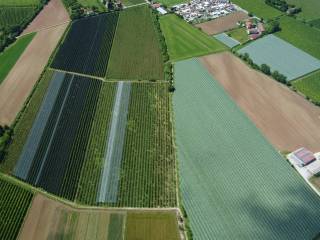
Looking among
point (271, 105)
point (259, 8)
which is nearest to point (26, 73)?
point (271, 105)

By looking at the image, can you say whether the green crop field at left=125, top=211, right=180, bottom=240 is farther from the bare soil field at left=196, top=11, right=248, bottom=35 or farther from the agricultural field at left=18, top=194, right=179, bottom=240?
the bare soil field at left=196, top=11, right=248, bottom=35

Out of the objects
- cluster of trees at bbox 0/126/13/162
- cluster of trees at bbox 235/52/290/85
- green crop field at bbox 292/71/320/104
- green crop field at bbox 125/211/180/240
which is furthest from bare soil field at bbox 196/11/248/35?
green crop field at bbox 125/211/180/240

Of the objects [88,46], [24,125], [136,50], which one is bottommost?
[24,125]

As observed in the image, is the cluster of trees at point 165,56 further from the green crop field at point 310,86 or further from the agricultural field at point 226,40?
the green crop field at point 310,86

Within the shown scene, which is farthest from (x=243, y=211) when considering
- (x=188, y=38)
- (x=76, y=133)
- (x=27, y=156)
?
(x=188, y=38)

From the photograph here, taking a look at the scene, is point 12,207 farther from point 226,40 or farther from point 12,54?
point 226,40

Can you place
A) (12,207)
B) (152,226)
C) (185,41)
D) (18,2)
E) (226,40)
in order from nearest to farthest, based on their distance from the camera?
1. (152,226)
2. (12,207)
3. (185,41)
4. (226,40)
5. (18,2)

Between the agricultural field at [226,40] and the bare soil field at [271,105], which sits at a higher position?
the agricultural field at [226,40]

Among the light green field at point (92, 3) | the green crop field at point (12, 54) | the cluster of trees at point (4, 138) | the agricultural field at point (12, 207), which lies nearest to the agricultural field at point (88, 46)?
the light green field at point (92, 3)
